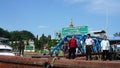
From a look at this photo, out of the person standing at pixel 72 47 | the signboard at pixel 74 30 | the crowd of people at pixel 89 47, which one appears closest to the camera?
the crowd of people at pixel 89 47

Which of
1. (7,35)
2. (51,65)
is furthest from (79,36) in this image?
(7,35)

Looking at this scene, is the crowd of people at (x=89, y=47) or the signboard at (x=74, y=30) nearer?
the crowd of people at (x=89, y=47)

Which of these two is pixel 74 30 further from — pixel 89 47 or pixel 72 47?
pixel 72 47

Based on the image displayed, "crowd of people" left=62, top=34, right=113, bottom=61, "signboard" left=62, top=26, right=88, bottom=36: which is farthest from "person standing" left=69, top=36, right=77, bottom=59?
"signboard" left=62, top=26, right=88, bottom=36

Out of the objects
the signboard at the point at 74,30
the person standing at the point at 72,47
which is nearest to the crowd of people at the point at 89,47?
the person standing at the point at 72,47

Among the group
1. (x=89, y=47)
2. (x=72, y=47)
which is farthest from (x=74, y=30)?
(x=72, y=47)

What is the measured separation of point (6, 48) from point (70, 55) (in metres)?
5.78

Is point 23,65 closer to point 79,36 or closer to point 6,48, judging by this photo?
point 6,48

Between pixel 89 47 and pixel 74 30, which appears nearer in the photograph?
pixel 89 47

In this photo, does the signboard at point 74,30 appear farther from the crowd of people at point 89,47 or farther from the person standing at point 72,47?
the person standing at point 72,47

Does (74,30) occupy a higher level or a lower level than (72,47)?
higher

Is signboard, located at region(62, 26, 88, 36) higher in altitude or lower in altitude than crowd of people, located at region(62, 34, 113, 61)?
higher

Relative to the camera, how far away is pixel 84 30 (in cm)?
3800

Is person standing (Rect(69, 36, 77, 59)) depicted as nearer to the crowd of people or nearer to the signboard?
the crowd of people
